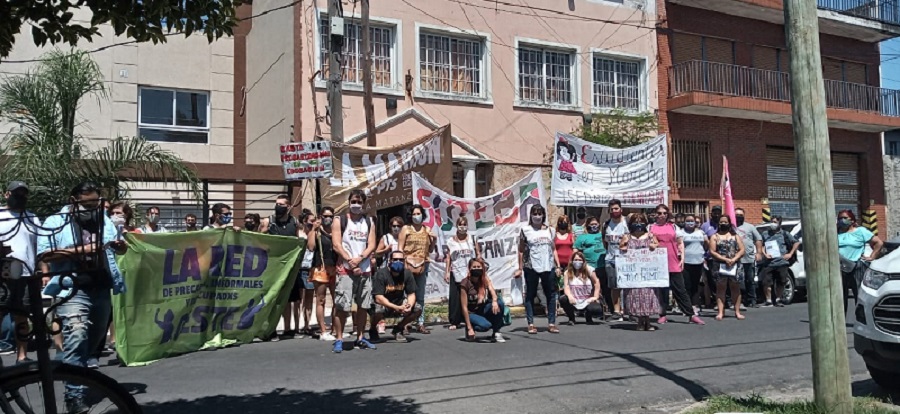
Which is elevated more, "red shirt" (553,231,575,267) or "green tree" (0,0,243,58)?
"green tree" (0,0,243,58)

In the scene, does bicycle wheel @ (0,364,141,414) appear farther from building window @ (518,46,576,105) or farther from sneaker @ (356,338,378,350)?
building window @ (518,46,576,105)

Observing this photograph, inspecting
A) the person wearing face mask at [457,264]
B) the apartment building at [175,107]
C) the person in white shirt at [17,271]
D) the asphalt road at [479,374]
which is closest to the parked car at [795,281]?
the asphalt road at [479,374]

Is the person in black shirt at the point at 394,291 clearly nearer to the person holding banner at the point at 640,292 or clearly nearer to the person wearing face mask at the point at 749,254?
the person holding banner at the point at 640,292

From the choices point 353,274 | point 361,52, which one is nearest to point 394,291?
point 353,274

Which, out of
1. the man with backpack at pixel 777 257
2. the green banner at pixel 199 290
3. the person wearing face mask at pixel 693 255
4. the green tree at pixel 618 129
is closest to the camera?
the green banner at pixel 199 290

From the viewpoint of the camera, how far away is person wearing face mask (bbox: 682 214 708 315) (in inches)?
480

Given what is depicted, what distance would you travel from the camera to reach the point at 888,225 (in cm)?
2359

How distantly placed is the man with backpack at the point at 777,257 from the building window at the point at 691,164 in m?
5.08

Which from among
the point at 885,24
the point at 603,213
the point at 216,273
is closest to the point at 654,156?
the point at 603,213

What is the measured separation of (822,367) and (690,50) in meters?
15.8

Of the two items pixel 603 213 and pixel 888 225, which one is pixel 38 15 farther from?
pixel 888 225

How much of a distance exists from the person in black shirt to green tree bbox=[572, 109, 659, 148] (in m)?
9.29

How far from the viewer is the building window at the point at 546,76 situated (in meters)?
17.4

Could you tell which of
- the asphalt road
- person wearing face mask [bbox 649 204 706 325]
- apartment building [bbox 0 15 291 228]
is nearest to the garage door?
person wearing face mask [bbox 649 204 706 325]
